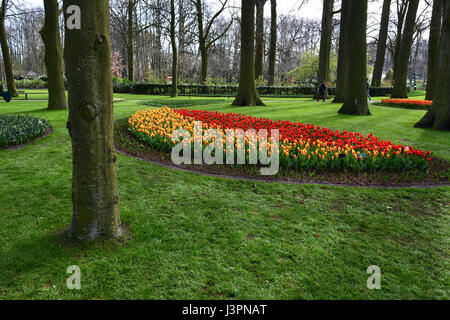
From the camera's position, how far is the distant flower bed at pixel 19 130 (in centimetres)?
663

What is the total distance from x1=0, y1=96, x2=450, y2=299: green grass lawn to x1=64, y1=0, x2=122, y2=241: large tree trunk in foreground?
0.33 meters

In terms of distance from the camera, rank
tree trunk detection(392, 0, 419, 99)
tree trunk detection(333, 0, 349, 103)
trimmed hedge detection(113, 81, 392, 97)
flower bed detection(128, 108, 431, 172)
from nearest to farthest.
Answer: flower bed detection(128, 108, 431, 172) → tree trunk detection(333, 0, 349, 103) → tree trunk detection(392, 0, 419, 99) → trimmed hedge detection(113, 81, 392, 97)

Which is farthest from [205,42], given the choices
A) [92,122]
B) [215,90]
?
[92,122]

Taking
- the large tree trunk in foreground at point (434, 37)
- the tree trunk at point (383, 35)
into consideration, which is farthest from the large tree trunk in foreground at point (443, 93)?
the tree trunk at point (383, 35)

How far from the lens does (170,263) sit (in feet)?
9.76

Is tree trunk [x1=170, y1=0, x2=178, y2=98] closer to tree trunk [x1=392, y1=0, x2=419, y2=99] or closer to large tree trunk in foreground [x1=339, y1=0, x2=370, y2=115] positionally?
large tree trunk in foreground [x1=339, y1=0, x2=370, y2=115]

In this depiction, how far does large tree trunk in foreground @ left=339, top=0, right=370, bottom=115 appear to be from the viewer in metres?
12.8

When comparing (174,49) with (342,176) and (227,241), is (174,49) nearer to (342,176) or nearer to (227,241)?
(342,176)

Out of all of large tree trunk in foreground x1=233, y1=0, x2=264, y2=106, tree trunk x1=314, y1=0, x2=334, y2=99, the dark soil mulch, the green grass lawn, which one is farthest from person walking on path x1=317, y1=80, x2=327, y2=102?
the green grass lawn

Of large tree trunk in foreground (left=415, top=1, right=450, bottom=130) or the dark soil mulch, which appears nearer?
the dark soil mulch

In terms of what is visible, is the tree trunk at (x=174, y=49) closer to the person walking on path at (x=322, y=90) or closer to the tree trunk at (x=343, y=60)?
the person walking on path at (x=322, y=90)
